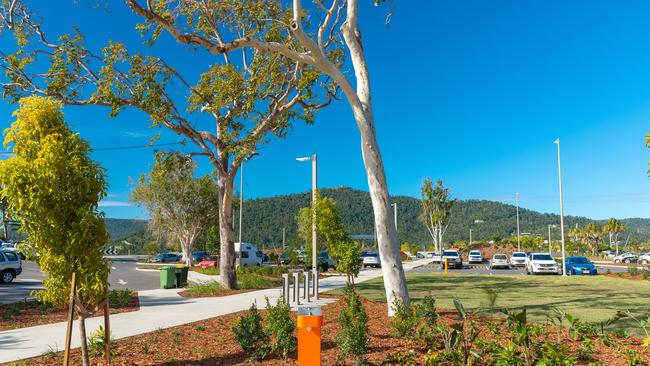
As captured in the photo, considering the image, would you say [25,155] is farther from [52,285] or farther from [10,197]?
[52,285]

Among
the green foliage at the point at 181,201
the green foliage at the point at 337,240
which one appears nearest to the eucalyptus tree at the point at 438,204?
the green foliage at the point at 181,201

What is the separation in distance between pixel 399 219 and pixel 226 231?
113 meters

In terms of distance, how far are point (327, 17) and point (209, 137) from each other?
355 inches

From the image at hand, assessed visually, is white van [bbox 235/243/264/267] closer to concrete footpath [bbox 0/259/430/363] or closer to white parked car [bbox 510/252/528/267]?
concrete footpath [bbox 0/259/430/363]

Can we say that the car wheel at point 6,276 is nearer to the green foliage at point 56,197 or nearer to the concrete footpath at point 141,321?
the concrete footpath at point 141,321

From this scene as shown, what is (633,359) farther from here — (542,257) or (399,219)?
(399,219)

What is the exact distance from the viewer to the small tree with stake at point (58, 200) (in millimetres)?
6250

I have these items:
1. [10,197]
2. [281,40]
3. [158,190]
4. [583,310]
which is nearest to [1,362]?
[10,197]

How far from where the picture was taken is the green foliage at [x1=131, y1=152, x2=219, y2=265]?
47594mm

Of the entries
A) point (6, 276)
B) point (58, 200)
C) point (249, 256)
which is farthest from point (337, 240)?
point (249, 256)

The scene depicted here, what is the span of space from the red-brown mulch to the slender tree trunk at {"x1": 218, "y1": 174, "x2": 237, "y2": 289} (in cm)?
504

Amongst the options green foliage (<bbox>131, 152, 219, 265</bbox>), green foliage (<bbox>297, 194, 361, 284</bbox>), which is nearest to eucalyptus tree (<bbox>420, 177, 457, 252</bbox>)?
green foliage (<bbox>131, 152, 219, 265</bbox>)

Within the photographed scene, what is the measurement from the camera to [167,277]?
22.2m

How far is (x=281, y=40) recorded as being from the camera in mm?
18422
